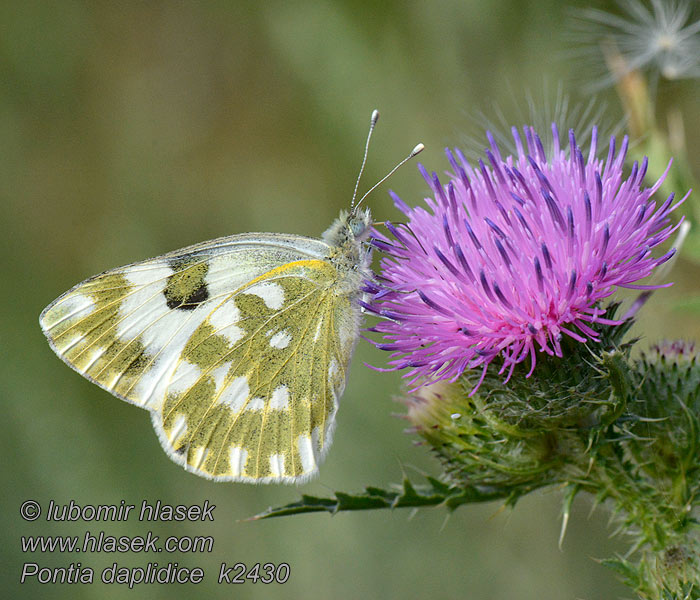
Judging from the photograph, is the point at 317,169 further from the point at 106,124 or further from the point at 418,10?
the point at 106,124

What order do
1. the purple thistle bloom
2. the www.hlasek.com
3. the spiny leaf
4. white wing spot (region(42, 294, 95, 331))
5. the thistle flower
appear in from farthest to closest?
the www.hlasek.com → the thistle flower → white wing spot (region(42, 294, 95, 331)) → the spiny leaf → the purple thistle bloom

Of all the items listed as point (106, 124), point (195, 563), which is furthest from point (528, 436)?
point (106, 124)

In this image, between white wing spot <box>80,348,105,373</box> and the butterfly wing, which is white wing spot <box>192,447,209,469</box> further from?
white wing spot <box>80,348,105,373</box>

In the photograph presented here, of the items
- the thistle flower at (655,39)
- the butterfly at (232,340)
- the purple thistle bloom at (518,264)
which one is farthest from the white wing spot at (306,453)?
the thistle flower at (655,39)

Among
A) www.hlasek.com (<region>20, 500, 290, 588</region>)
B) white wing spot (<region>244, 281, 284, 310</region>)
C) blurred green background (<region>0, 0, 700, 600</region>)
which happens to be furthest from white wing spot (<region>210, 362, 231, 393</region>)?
blurred green background (<region>0, 0, 700, 600</region>)

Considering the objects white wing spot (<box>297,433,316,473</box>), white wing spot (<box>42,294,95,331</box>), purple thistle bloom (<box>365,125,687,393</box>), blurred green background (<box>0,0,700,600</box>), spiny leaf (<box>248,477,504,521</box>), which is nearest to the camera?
purple thistle bloom (<box>365,125,687,393</box>)

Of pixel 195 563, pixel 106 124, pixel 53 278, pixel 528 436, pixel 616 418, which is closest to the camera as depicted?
pixel 616 418

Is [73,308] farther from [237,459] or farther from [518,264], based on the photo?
[518,264]
